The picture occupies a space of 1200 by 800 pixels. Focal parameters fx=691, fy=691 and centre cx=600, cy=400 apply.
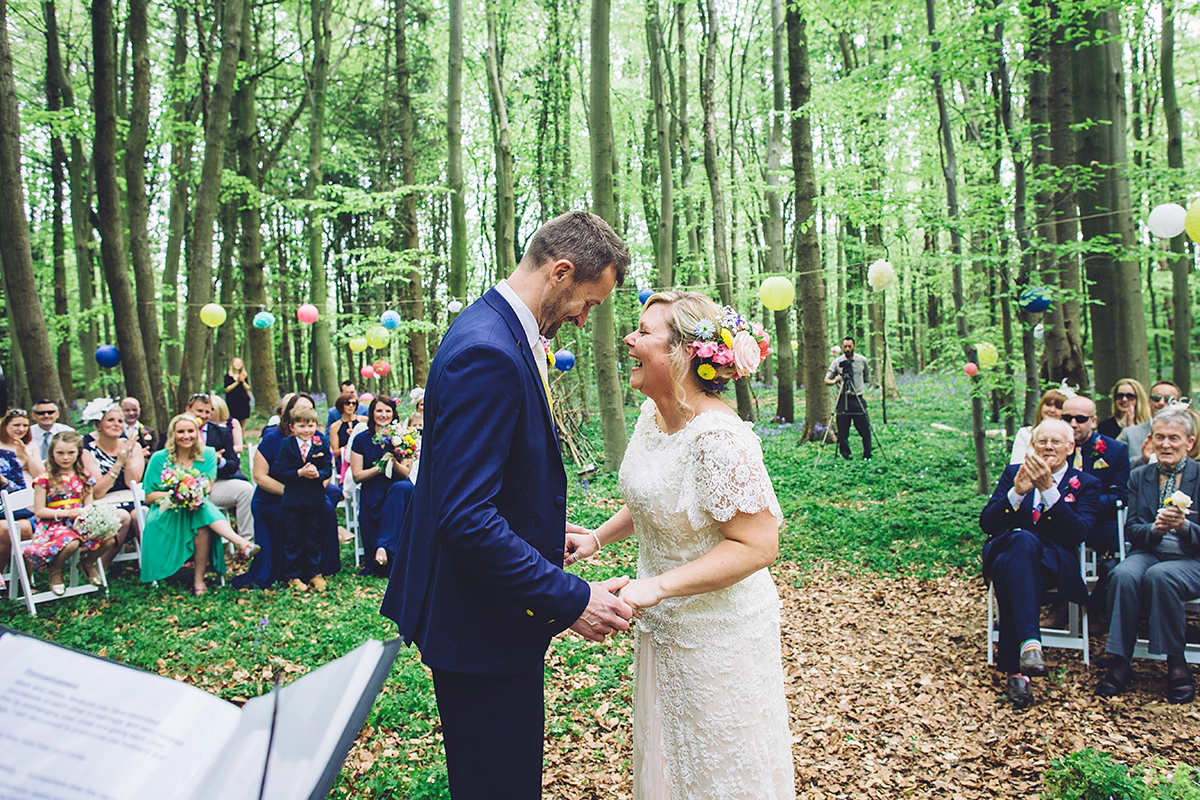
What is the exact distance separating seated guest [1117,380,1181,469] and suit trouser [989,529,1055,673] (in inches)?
44.5

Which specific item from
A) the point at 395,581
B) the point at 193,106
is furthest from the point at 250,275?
the point at 395,581

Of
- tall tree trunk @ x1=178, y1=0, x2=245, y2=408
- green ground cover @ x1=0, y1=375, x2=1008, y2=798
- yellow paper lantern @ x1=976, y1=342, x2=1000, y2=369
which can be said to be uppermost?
tall tree trunk @ x1=178, y1=0, x2=245, y2=408

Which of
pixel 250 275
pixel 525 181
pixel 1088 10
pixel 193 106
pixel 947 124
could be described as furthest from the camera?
pixel 525 181

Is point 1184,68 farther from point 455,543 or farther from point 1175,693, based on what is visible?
point 455,543

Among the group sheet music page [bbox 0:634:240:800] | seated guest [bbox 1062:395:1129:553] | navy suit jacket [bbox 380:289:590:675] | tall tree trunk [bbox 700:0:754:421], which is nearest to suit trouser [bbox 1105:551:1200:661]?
seated guest [bbox 1062:395:1129:553]

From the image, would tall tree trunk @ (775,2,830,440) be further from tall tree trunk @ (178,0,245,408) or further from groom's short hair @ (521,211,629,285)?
groom's short hair @ (521,211,629,285)

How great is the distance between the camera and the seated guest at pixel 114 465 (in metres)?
6.62

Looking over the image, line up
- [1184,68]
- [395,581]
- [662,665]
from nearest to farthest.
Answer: [395,581] < [662,665] < [1184,68]

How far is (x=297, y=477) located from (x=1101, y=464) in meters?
6.91

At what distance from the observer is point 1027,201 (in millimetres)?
7574

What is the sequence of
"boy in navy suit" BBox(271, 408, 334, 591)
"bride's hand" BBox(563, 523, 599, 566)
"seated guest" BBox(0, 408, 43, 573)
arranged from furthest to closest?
"boy in navy suit" BBox(271, 408, 334, 591) → "seated guest" BBox(0, 408, 43, 573) → "bride's hand" BBox(563, 523, 599, 566)

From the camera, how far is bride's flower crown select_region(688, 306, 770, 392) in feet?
7.98

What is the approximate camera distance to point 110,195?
8.55 m

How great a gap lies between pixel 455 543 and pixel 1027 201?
8119 mm
